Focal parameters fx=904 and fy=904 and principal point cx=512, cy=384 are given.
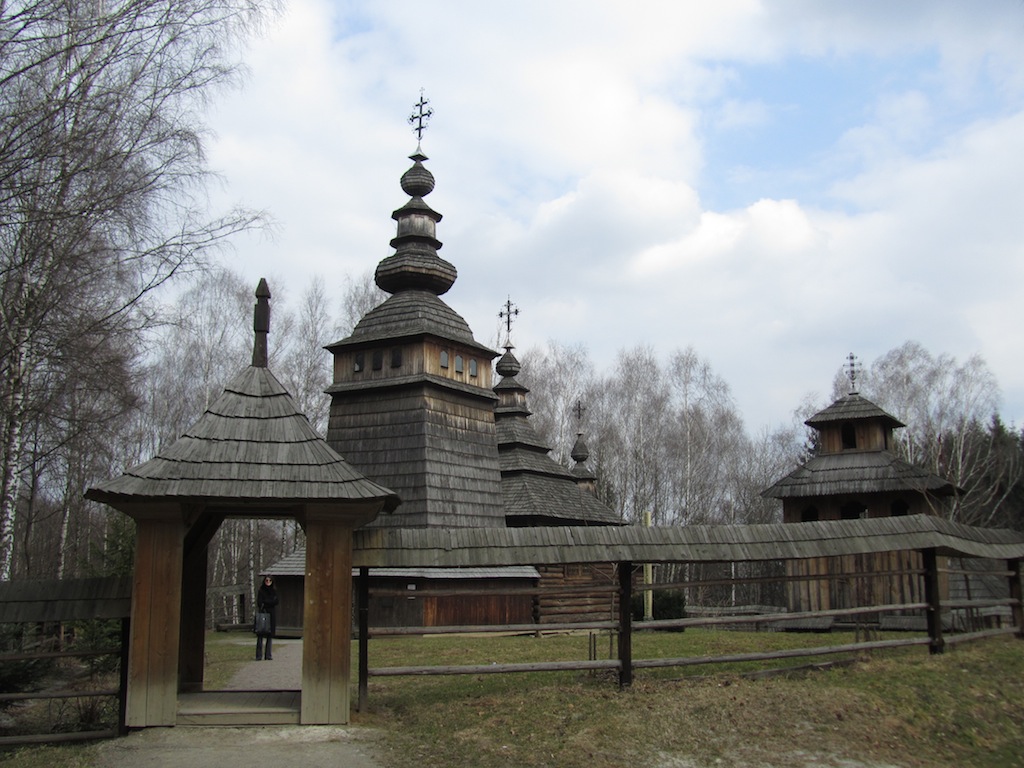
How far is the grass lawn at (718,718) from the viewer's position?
796 cm

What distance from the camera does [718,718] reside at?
8.82 metres

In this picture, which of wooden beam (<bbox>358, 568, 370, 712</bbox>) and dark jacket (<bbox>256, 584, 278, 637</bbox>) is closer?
wooden beam (<bbox>358, 568, 370, 712</bbox>)

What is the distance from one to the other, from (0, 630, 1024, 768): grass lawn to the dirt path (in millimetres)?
194

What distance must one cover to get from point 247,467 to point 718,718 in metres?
5.32

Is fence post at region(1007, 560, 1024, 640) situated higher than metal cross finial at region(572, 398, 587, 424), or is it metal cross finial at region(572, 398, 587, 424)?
metal cross finial at region(572, 398, 587, 424)

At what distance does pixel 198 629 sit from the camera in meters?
11.0

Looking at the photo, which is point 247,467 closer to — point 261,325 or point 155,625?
point 155,625

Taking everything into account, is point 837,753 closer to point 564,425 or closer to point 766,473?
point 564,425

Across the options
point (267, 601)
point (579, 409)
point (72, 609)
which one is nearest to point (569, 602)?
point (267, 601)

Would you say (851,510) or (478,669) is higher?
(851,510)

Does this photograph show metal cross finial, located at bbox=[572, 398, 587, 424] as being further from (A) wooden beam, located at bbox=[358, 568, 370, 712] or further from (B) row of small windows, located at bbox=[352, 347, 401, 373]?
(A) wooden beam, located at bbox=[358, 568, 370, 712]

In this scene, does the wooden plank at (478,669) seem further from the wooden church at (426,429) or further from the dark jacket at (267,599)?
the wooden church at (426,429)

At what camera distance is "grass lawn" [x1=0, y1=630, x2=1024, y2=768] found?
796 cm

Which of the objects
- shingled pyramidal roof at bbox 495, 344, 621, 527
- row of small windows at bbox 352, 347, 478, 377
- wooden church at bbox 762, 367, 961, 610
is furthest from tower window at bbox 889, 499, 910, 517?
row of small windows at bbox 352, 347, 478, 377
